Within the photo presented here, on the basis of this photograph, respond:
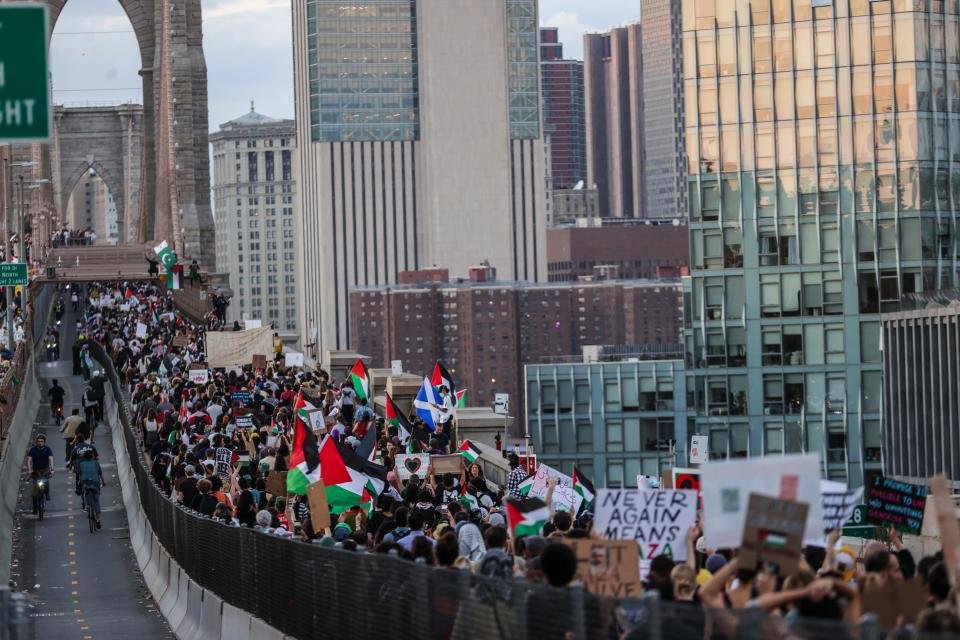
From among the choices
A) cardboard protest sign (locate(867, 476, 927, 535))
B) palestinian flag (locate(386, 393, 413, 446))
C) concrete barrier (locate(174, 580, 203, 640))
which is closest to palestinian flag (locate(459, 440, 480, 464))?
palestinian flag (locate(386, 393, 413, 446))

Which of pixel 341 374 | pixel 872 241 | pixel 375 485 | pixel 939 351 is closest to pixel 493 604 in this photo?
pixel 375 485

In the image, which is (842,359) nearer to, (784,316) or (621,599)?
(784,316)

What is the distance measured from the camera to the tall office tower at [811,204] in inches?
2773

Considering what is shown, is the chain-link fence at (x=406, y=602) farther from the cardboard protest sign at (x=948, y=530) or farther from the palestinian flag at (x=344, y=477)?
the cardboard protest sign at (x=948, y=530)

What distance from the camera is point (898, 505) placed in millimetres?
15711

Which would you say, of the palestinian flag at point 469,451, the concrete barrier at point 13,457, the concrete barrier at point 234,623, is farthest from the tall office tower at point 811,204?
the concrete barrier at point 234,623

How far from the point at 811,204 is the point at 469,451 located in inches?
1878

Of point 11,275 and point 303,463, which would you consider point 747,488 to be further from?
point 11,275

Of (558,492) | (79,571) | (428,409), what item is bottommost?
(79,571)

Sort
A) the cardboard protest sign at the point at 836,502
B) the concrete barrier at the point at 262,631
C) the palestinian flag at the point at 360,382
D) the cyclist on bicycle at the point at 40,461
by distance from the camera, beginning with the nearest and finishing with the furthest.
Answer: the cardboard protest sign at the point at 836,502, the concrete barrier at the point at 262,631, the cyclist on bicycle at the point at 40,461, the palestinian flag at the point at 360,382

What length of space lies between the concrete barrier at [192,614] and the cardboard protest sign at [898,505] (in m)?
7.63

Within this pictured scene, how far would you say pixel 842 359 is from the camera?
72.9 m

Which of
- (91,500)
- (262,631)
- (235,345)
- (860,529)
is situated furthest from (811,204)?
(262,631)

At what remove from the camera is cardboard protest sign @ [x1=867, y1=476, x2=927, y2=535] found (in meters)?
15.5
